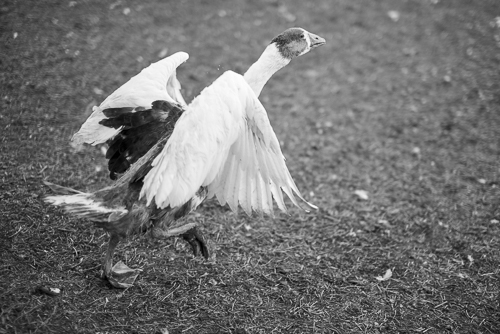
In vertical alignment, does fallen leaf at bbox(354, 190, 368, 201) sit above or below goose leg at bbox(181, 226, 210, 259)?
below

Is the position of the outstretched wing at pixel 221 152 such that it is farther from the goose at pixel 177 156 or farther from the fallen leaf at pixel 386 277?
the fallen leaf at pixel 386 277

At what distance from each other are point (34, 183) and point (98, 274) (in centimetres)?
118

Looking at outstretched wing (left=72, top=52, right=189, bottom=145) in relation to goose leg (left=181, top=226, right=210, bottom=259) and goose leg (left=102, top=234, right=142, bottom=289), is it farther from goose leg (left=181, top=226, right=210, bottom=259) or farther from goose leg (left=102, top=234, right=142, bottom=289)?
goose leg (left=181, top=226, right=210, bottom=259)

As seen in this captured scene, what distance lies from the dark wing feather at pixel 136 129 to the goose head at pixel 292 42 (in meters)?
0.96

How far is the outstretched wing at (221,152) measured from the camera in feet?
8.91

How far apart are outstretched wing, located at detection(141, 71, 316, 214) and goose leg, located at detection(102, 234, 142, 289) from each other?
1.80 ft

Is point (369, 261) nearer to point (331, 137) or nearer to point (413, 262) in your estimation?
point (413, 262)

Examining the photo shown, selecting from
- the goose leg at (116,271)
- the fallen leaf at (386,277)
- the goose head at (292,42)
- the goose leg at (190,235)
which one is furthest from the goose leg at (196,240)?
the goose head at (292,42)

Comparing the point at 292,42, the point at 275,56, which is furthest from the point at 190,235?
the point at 292,42

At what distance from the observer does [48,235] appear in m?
3.52

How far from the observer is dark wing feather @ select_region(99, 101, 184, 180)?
3.32 metres

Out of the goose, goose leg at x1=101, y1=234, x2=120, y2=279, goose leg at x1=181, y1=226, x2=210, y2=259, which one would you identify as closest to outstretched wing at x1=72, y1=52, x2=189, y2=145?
the goose

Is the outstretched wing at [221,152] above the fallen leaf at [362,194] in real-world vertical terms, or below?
above

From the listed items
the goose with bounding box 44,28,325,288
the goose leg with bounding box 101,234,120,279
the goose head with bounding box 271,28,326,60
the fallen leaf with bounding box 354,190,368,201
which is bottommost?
the fallen leaf with bounding box 354,190,368,201
